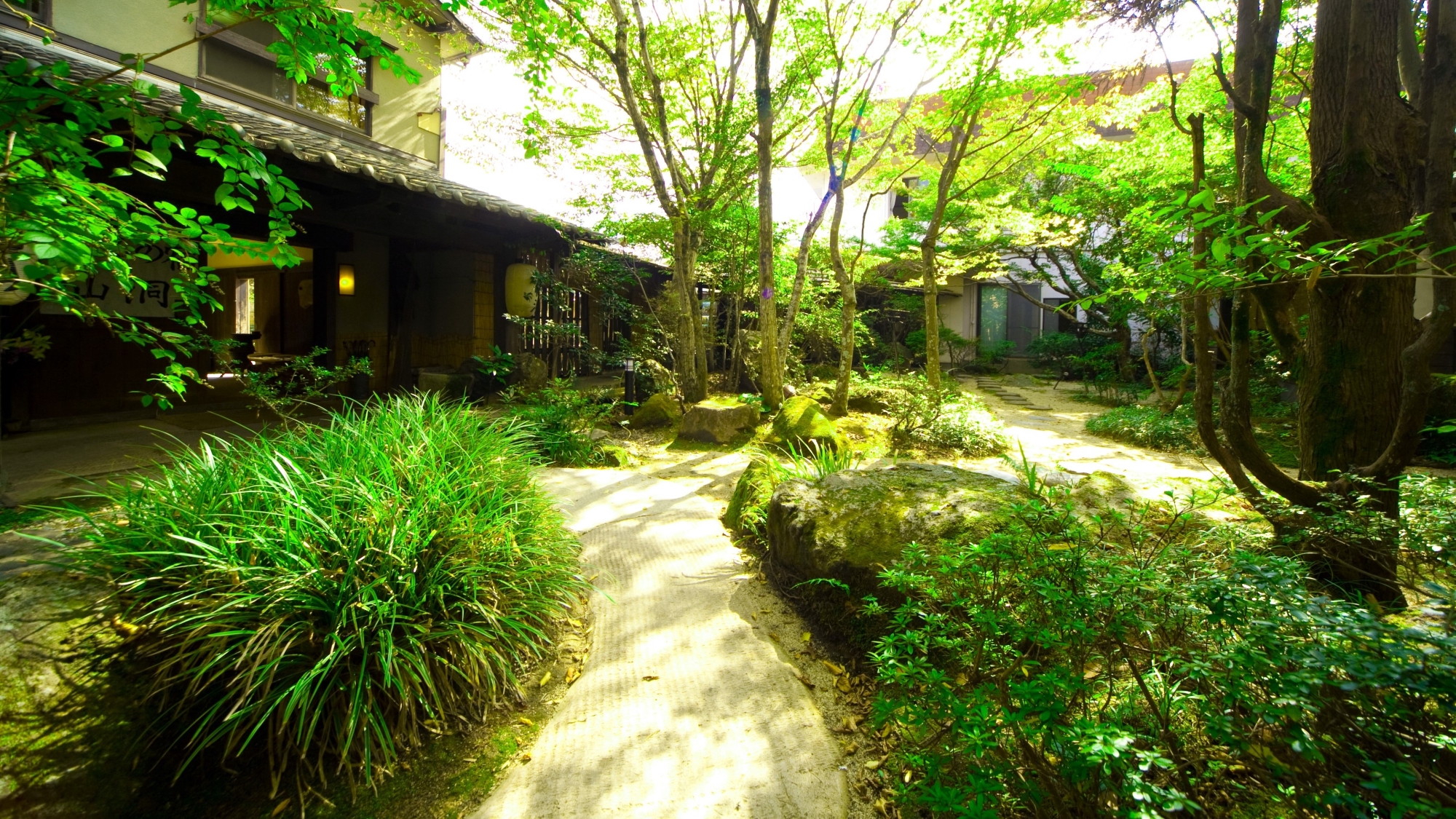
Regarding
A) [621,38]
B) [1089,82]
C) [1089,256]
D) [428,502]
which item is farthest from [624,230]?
[1089,256]

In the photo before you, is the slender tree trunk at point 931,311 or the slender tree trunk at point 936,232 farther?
the slender tree trunk at point 931,311

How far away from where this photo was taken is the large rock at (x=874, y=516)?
3.00 meters

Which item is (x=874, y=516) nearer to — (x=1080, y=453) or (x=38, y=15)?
(x=1080, y=453)

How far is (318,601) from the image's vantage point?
7.73ft

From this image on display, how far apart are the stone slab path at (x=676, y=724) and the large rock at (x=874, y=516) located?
473 millimetres

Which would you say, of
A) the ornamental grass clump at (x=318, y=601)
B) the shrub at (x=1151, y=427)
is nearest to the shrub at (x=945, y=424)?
the shrub at (x=1151, y=427)

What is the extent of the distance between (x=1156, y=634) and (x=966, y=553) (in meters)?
0.56

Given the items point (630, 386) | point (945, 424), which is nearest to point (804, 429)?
point (945, 424)

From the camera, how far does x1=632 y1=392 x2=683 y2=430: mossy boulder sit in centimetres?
872

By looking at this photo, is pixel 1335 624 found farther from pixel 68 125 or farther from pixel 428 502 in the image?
pixel 68 125

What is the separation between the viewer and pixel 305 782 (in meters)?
2.17

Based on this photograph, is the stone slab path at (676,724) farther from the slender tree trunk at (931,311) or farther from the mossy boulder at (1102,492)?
the slender tree trunk at (931,311)

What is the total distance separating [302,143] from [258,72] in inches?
151

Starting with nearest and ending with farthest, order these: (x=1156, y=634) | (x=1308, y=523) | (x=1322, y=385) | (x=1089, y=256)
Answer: (x=1156, y=634) < (x=1308, y=523) < (x=1322, y=385) < (x=1089, y=256)
